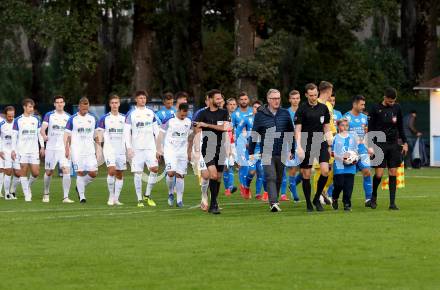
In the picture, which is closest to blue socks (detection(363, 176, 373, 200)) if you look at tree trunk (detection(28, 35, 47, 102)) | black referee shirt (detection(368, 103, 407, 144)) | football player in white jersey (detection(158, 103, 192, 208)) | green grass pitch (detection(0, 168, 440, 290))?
green grass pitch (detection(0, 168, 440, 290))

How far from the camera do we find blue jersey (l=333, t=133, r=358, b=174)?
22.1 m

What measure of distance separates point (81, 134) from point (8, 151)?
128 inches

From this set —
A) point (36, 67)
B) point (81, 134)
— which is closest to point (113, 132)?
point (81, 134)

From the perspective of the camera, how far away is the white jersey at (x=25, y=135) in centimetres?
2767

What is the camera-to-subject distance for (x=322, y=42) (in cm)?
5391

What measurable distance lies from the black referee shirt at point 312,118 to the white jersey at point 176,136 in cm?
307

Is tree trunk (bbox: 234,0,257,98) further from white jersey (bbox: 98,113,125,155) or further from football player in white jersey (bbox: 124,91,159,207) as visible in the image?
football player in white jersey (bbox: 124,91,159,207)

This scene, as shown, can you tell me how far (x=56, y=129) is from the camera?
27.0 metres

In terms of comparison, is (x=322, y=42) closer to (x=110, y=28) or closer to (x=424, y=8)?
(x=424, y=8)

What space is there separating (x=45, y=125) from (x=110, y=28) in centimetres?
4078

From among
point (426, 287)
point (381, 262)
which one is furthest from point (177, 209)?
point (426, 287)

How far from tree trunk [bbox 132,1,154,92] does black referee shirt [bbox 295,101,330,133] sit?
1144 inches

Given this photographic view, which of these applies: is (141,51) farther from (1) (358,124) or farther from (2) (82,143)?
(1) (358,124)

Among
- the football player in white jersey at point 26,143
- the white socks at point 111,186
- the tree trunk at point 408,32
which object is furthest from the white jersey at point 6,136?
the tree trunk at point 408,32
